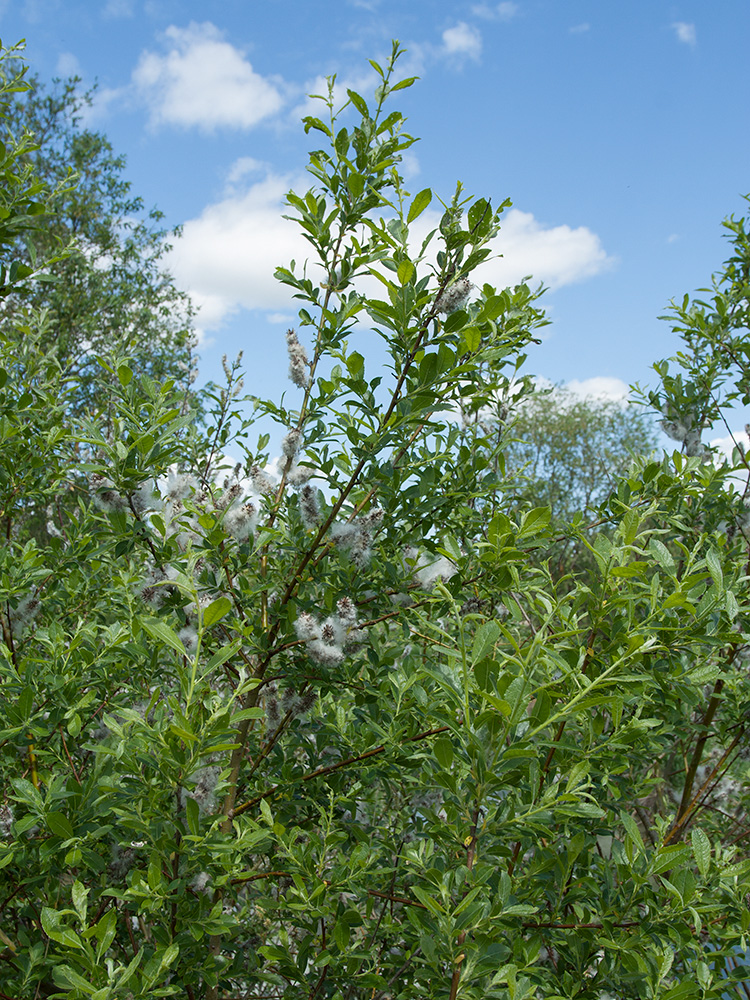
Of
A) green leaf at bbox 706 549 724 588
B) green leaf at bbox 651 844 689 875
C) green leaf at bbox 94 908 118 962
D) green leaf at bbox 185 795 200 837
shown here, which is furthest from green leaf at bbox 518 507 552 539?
green leaf at bbox 94 908 118 962

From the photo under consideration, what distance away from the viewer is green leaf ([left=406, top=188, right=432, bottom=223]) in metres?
1.77

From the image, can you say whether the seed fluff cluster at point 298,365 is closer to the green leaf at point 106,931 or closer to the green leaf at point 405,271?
the green leaf at point 405,271

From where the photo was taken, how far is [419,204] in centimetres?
180

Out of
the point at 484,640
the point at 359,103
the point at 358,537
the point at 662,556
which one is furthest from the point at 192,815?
the point at 359,103

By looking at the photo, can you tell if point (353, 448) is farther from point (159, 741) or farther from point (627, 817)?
point (627, 817)

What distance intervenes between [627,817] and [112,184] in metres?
16.9

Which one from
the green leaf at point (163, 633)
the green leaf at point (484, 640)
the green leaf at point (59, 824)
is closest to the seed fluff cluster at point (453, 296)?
the green leaf at point (484, 640)

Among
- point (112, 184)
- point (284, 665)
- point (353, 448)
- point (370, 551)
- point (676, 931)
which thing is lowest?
point (676, 931)

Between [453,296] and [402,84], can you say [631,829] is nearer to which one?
[453,296]

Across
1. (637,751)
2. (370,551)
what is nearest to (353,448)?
(370,551)

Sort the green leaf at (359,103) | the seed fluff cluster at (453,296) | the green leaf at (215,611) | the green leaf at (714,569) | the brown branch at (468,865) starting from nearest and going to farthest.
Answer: the brown branch at (468,865) → the green leaf at (215,611) → the green leaf at (714,569) → the seed fluff cluster at (453,296) → the green leaf at (359,103)

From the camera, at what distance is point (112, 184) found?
1519 centimetres

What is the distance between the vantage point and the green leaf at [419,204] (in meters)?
1.77

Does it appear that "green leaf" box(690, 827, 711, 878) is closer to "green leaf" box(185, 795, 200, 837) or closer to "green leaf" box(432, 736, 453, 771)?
"green leaf" box(432, 736, 453, 771)
